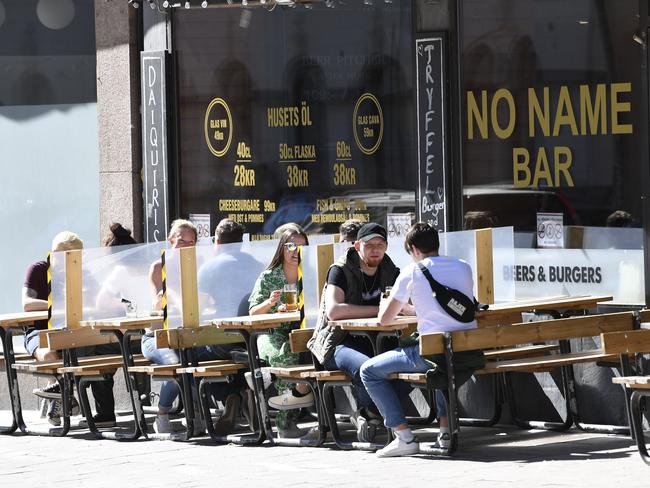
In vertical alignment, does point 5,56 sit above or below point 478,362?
above

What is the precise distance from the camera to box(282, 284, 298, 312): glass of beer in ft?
35.1

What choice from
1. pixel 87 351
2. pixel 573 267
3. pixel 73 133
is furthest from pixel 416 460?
pixel 73 133

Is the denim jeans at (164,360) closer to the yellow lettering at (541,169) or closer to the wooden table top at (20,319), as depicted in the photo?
the wooden table top at (20,319)

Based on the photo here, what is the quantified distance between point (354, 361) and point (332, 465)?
2.66 feet

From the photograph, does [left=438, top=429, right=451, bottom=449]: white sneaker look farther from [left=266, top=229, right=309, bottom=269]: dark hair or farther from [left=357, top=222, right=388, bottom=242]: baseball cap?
[left=266, top=229, right=309, bottom=269]: dark hair

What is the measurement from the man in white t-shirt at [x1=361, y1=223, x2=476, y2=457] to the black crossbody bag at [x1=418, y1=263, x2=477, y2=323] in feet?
0.08

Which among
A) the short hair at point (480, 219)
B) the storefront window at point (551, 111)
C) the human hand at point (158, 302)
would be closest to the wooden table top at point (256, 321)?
the human hand at point (158, 302)

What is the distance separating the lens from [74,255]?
1121 cm

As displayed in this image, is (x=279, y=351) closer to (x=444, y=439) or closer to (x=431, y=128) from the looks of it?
(x=444, y=439)

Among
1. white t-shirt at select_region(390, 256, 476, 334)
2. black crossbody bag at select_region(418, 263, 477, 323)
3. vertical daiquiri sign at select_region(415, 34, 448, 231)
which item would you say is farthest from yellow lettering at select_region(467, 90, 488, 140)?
black crossbody bag at select_region(418, 263, 477, 323)

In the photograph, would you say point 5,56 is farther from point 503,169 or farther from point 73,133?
point 503,169

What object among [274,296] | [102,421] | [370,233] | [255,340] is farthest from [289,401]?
[102,421]

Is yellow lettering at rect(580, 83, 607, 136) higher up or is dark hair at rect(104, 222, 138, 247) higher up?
yellow lettering at rect(580, 83, 607, 136)

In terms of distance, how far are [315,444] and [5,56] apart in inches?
233
